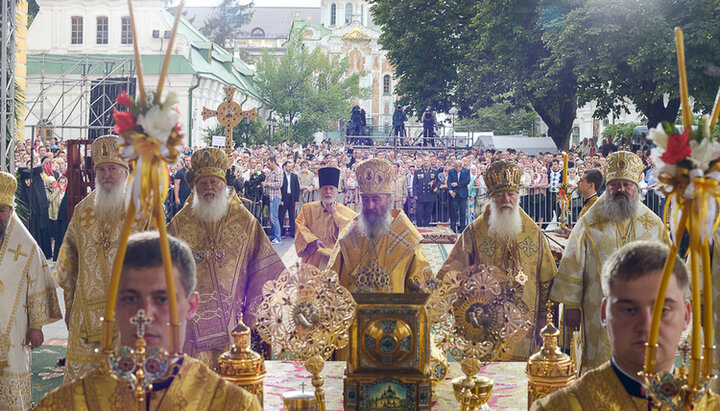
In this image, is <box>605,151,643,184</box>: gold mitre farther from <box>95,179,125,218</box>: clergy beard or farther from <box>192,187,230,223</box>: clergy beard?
<box>95,179,125,218</box>: clergy beard

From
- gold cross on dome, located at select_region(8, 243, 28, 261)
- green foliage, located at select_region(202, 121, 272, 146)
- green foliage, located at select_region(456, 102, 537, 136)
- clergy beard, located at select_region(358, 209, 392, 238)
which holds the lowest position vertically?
gold cross on dome, located at select_region(8, 243, 28, 261)

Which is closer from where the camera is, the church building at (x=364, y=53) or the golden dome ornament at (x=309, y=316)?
the golden dome ornament at (x=309, y=316)

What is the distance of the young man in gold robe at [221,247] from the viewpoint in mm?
5645

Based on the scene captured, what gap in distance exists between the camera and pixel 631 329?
2180mm

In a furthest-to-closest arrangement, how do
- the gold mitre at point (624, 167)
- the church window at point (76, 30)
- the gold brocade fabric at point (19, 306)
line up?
1. the church window at point (76, 30)
2. the gold mitre at point (624, 167)
3. the gold brocade fabric at point (19, 306)

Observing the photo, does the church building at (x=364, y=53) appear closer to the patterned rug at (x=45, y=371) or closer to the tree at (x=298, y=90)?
the tree at (x=298, y=90)

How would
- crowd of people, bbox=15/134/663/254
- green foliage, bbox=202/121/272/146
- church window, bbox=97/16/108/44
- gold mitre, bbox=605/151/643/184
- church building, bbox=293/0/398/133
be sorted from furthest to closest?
church building, bbox=293/0/398/133 < church window, bbox=97/16/108/44 < green foliage, bbox=202/121/272/146 < crowd of people, bbox=15/134/663/254 < gold mitre, bbox=605/151/643/184

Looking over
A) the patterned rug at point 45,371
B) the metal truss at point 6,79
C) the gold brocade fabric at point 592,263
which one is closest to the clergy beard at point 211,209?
the patterned rug at point 45,371

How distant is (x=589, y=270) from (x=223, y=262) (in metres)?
2.26

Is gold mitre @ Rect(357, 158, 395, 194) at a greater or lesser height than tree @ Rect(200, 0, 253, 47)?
lesser

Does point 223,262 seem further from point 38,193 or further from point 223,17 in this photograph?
point 223,17

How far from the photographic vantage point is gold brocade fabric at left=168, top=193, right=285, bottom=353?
560 cm

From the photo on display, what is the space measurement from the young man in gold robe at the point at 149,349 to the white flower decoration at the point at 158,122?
0.45 m

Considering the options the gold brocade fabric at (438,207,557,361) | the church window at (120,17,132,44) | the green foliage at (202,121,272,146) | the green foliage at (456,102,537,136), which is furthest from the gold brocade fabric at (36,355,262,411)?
the green foliage at (456,102,537,136)
